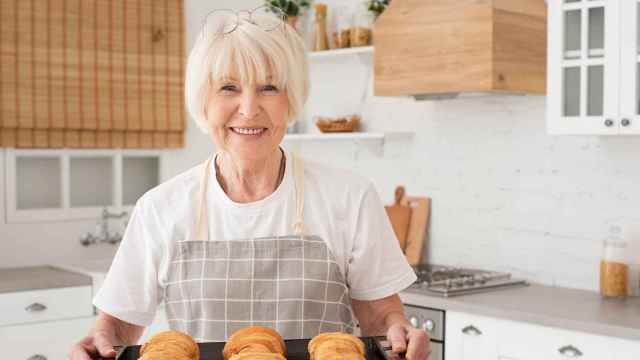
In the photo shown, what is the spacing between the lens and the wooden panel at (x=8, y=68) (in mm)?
4488

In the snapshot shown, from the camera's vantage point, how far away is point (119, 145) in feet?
16.1

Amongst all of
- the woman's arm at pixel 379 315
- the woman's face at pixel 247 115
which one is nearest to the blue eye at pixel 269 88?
the woman's face at pixel 247 115

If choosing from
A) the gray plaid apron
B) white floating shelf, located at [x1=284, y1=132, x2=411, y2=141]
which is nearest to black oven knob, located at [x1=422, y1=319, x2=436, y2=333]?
white floating shelf, located at [x1=284, y1=132, x2=411, y2=141]

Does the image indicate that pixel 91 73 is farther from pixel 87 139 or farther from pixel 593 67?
pixel 593 67

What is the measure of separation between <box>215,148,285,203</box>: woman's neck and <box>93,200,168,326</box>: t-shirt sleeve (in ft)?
0.62

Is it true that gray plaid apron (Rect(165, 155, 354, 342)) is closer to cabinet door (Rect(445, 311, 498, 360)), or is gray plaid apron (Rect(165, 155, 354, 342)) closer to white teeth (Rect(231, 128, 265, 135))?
white teeth (Rect(231, 128, 265, 135))

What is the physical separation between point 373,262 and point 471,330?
1.69 m

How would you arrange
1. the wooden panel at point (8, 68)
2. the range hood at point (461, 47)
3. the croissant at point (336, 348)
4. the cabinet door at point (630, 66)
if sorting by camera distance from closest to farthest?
the croissant at point (336, 348) < the cabinet door at point (630, 66) < the range hood at point (461, 47) < the wooden panel at point (8, 68)

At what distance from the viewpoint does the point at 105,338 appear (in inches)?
70.0

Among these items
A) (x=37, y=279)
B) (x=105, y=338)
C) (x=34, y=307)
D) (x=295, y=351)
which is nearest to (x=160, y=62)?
(x=37, y=279)

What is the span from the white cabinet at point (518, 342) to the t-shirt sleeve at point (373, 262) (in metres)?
1.43

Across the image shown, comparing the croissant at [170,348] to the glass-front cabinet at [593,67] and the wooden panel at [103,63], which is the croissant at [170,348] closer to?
the glass-front cabinet at [593,67]

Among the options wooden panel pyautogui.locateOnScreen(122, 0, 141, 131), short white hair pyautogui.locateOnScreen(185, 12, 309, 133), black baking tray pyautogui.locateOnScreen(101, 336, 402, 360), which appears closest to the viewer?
black baking tray pyautogui.locateOnScreen(101, 336, 402, 360)

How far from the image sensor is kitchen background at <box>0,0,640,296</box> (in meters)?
3.94
